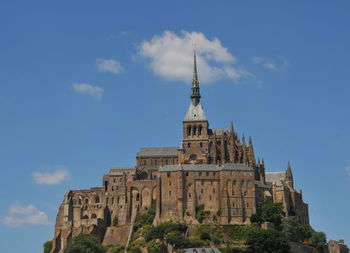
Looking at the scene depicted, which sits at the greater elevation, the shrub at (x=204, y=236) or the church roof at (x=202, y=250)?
the shrub at (x=204, y=236)

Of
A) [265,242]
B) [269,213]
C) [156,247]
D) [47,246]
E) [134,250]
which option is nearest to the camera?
[265,242]

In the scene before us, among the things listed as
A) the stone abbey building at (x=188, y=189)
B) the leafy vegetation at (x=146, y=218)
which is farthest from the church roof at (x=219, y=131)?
the leafy vegetation at (x=146, y=218)

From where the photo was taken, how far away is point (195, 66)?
468ft

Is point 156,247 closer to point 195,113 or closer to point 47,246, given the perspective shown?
point 47,246

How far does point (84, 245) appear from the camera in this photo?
4429 inches

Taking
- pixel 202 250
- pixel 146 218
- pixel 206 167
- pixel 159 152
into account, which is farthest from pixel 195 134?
pixel 202 250

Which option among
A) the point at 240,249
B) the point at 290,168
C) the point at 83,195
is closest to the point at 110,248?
the point at 83,195

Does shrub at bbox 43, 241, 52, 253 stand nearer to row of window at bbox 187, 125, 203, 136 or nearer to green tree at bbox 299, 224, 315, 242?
row of window at bbox 187, 125, 203, 136

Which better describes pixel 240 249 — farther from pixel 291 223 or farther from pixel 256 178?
pixel 256 178

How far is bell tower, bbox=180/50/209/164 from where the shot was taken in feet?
426

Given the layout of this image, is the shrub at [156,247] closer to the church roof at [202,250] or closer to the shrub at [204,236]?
the church roof at [202,250]

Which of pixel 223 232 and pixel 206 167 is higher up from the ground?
pixel 206 167

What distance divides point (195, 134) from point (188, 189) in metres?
18.2

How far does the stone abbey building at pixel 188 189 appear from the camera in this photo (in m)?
117
